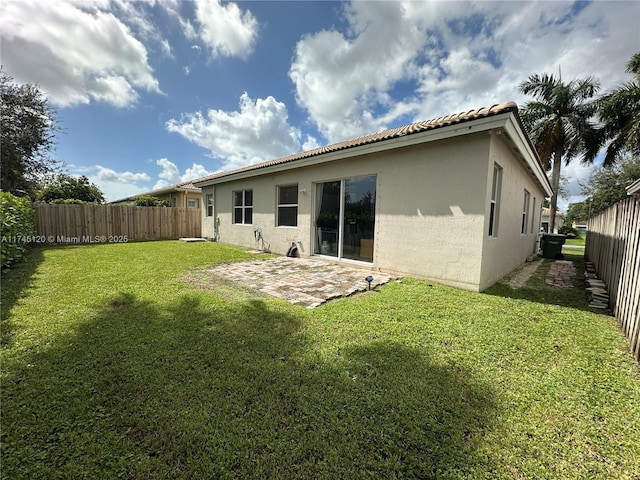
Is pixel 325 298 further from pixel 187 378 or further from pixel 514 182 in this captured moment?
pixel 514 182

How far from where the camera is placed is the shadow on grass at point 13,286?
327 centimetres

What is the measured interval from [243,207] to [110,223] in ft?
24.4

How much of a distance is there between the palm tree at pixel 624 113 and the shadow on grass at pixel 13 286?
2678 centimetres

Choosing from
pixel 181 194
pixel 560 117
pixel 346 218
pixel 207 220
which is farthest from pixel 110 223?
pixel 560 117

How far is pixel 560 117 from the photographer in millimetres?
18094

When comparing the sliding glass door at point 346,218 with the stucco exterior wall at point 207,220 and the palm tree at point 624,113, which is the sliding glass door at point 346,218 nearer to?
the stucco exterior wall at point 207,220

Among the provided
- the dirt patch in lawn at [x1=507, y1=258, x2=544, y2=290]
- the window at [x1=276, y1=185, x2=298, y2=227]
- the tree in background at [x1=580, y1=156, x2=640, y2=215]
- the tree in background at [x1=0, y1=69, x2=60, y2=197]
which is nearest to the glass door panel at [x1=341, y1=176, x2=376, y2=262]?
the window at [x1=276, y1=185, x2=298, y2=227]

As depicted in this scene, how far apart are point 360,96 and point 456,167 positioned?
9.46m

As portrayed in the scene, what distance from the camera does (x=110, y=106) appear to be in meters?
12.7

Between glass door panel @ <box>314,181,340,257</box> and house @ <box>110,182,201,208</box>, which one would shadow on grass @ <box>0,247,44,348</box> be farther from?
house @ <box>110,182,201,208</box>

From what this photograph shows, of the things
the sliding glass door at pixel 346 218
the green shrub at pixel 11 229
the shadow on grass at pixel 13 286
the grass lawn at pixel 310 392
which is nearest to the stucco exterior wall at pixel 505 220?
the grass lawn at pixel 310 392

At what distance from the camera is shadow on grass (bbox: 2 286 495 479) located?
5.30 feet

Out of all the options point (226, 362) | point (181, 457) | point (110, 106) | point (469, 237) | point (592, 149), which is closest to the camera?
point (181, 457)

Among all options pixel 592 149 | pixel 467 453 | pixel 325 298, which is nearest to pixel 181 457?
pixel 467 453
